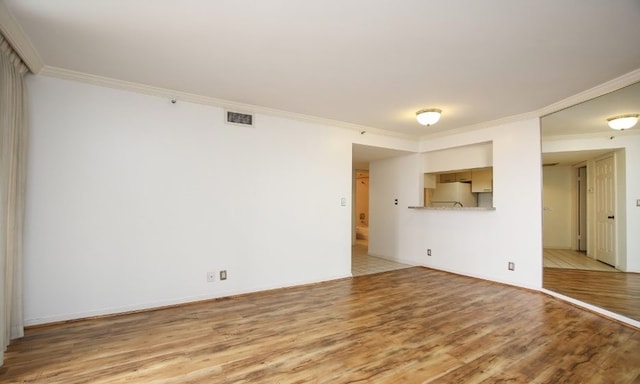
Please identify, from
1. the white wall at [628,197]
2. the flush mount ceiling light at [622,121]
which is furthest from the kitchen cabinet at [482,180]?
the flush mount ceiling light at [622,121]

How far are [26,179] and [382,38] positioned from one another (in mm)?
3384

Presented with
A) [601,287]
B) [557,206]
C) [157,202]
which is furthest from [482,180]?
[157,202]


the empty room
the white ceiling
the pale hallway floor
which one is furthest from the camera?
the pale hallway floor

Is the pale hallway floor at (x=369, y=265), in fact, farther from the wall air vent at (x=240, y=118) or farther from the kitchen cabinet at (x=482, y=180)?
the wall air vent at (x=240, y=118)

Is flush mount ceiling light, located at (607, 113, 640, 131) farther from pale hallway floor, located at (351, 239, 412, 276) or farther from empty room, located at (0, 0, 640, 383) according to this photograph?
pale hallway floor, located at (351, 239, 412, 276)

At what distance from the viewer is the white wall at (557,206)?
401cm

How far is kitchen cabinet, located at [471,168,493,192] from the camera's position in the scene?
611 cm

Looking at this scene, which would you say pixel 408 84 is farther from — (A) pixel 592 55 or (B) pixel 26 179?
(B) pixel 26 179

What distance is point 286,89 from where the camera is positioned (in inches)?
127

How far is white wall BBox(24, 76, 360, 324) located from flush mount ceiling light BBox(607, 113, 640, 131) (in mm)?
3423

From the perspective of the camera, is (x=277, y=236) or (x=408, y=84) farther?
(x=277, y=236)

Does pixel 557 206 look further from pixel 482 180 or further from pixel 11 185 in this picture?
pixel 11 185

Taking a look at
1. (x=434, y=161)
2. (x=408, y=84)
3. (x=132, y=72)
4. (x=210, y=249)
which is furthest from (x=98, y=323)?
(x=434, y=161)

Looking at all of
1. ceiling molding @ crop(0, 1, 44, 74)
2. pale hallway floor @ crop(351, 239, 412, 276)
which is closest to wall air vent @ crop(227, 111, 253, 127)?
ceiling molding @ crop(0, 1, 44, 74)
